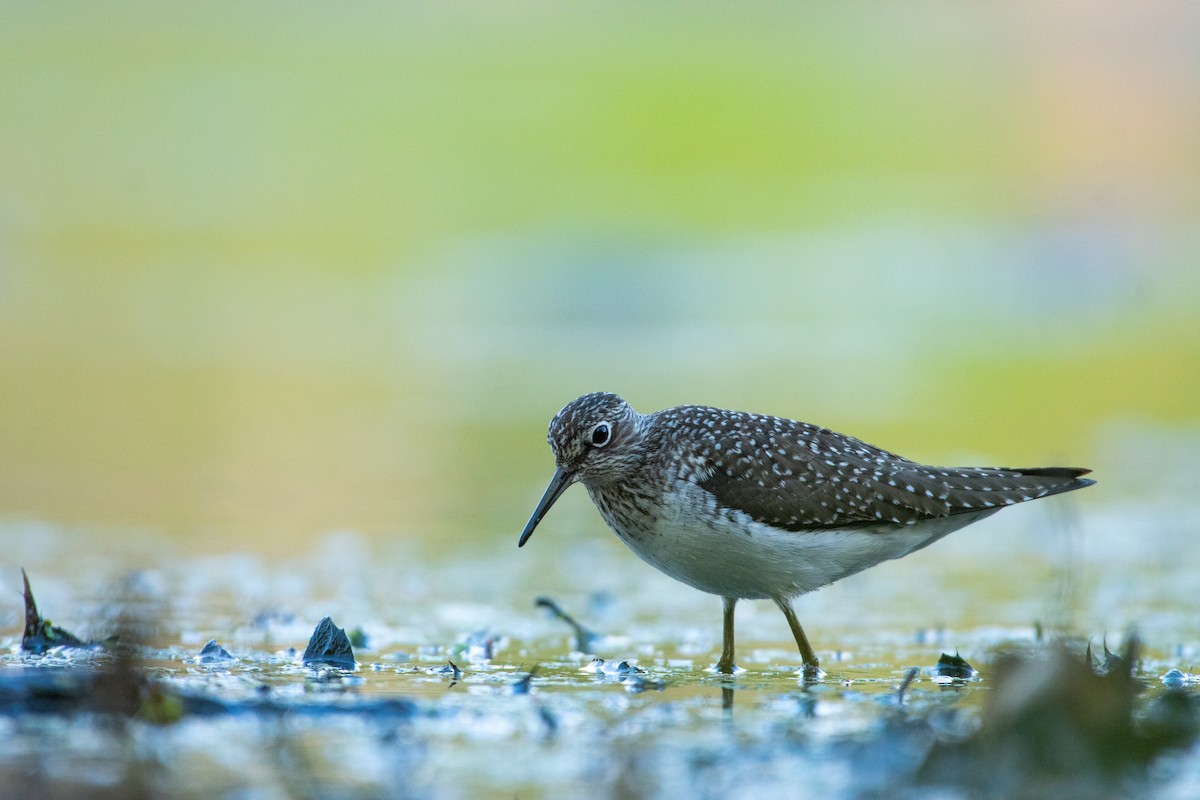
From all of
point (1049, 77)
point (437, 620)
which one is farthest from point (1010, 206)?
point (437, 620)

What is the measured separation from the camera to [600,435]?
287 inches

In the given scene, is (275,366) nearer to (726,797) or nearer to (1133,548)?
(1133,548)

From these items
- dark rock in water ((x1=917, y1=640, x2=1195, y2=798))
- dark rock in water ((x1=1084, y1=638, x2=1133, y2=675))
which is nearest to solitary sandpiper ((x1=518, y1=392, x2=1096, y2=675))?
dark rock in water ((x1=1084, y1=638, x2=1133, y2=675))

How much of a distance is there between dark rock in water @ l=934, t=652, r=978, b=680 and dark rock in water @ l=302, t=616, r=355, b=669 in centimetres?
239

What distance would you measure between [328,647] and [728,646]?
1.72 metres

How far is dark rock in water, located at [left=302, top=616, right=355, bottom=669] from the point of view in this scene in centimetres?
628

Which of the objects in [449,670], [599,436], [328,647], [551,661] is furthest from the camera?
[599,436]

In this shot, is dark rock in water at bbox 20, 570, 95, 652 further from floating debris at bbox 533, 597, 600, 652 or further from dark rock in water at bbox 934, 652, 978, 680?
dark rock in water at bbox 934, 652, 978, 680

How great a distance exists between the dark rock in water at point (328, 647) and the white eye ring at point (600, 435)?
1.59m

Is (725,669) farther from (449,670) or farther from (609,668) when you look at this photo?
(449,670)

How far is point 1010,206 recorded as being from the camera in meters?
32.7

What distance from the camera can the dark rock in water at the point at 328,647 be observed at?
6281 mm

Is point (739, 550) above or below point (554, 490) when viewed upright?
below

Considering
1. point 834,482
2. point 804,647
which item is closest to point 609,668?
point 804,647
